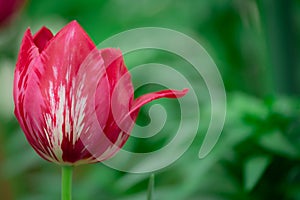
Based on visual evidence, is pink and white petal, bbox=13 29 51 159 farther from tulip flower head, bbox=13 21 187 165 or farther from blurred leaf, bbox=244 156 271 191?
blurred leaf, bbox=244 156 271 191

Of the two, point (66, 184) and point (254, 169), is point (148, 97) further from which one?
point (254, 169)

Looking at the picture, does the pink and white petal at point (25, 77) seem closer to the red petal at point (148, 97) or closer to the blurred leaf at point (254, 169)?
the red petal at point (148, 97)

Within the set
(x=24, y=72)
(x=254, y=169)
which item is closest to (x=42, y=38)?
(x=24, y=72)

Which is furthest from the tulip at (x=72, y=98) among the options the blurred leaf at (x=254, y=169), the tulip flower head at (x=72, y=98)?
the blurred leaf at (x=254, y=169)

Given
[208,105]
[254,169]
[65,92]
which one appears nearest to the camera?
[65,92]

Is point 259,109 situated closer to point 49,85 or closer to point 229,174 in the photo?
point 229,174

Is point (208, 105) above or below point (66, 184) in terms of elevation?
above
